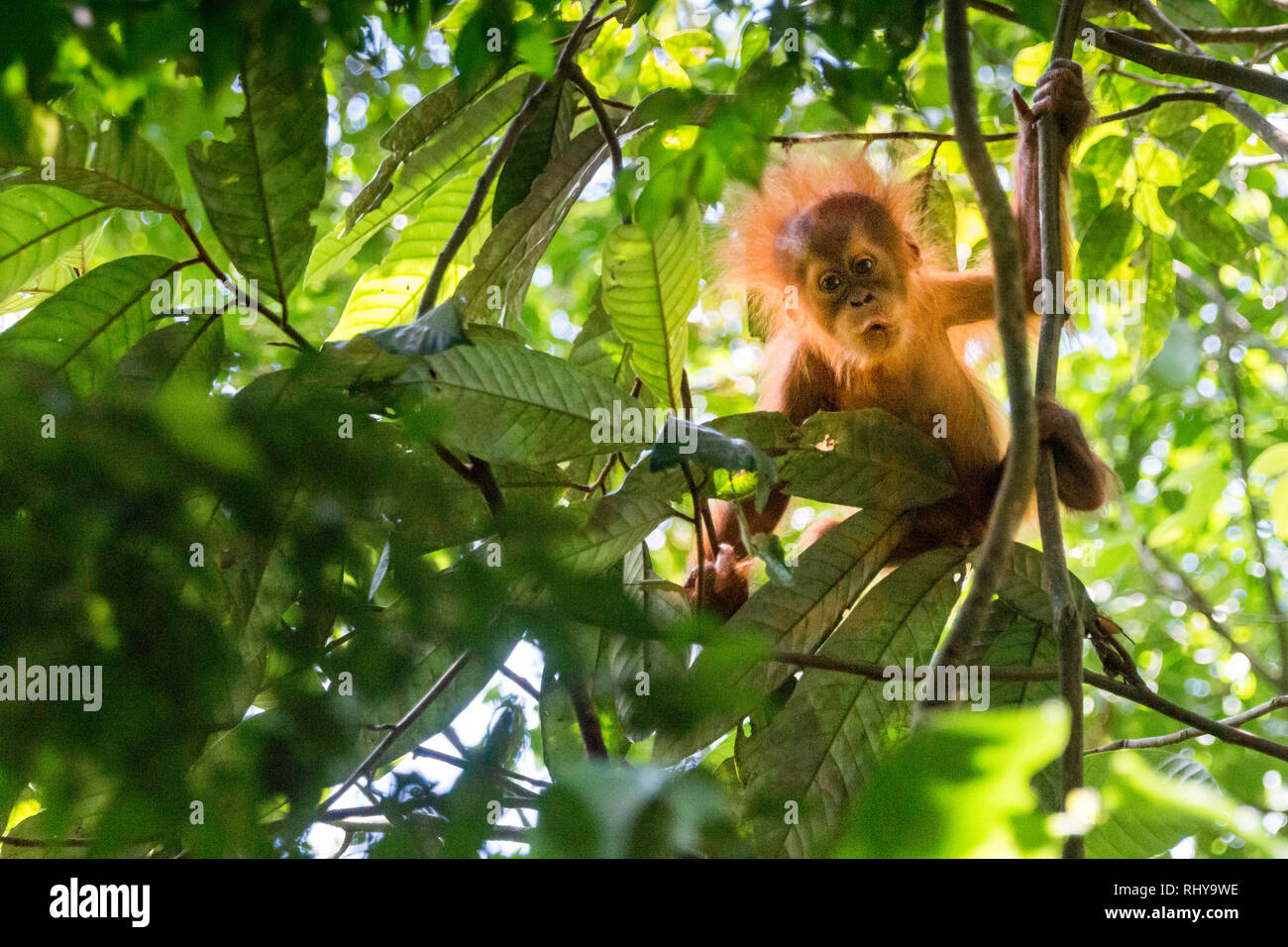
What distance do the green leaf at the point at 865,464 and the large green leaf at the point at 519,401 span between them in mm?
526

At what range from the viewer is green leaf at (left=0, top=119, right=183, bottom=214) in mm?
2355

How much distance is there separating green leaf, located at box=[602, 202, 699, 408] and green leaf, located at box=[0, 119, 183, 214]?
0.99 m

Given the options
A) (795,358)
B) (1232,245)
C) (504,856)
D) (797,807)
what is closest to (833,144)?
(795,358)

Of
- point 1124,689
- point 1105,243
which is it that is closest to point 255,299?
point 1124,689

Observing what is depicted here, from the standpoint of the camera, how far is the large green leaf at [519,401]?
2379mm

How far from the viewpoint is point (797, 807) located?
251 cm

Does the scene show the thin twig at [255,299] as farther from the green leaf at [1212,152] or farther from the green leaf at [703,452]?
the green leaf at [1212,152]

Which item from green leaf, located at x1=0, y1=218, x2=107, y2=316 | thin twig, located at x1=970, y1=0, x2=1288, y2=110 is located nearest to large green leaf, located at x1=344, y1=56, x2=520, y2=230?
green leaf, located at x1=0, y1=218, x2=107, y2=316

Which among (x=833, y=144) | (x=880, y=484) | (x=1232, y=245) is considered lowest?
(x=880, y=484)

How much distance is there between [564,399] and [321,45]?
875 mm

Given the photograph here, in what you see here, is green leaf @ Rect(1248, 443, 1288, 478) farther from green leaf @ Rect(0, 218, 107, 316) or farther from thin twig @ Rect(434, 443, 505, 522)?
green leaf @ Rect(0, 218, 107, 316)
